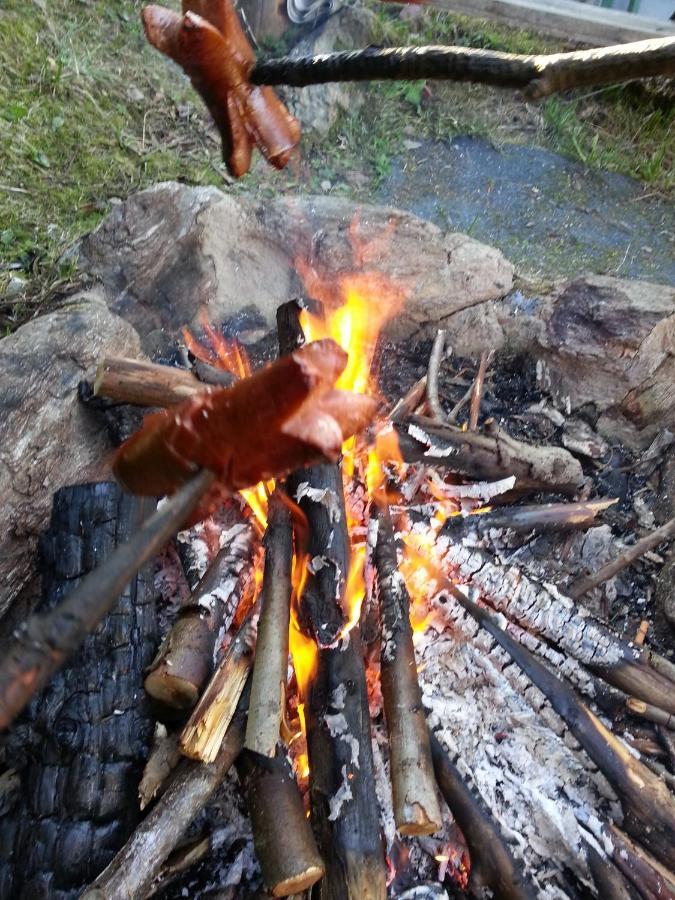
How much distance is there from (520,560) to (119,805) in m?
1.87

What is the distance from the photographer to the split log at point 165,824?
5.98 ft

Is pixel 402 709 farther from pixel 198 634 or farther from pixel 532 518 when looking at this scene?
pixel 532 518

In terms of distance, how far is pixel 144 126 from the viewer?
515 cm

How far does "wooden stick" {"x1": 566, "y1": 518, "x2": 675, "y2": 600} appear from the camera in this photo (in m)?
2.88

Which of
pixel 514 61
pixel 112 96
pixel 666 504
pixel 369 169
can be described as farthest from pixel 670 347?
pixel 112 96

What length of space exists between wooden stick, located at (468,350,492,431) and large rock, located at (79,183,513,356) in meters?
0.31

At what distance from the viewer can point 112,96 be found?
5180 mm

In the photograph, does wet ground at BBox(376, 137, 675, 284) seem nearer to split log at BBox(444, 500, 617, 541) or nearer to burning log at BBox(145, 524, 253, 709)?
split log at BBox(444, 500, 617, 541)

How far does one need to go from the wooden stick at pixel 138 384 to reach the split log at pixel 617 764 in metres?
1.49

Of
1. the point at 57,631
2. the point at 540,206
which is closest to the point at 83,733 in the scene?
the point at 57,631

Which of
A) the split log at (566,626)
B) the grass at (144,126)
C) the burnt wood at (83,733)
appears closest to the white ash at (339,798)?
the burnt wood at (83,733)

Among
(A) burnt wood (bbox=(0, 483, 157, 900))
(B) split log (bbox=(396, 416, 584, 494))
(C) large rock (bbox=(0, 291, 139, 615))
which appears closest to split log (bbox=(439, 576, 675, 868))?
(B) split log (bbox=(396, 416, 584, 494))

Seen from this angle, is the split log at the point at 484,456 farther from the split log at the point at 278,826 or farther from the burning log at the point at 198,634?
the split log at the point at 278,826

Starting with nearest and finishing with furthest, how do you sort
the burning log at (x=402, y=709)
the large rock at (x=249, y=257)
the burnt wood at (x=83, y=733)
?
the burning log at (x=402, y=709) → the burnt wood at (x=83, y=733) → the large rock at (x=249, y=257)
